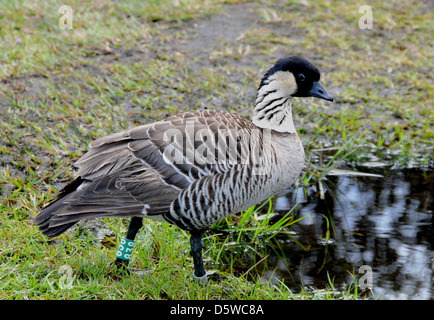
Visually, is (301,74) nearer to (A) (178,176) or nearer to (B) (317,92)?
(B) (317,92)

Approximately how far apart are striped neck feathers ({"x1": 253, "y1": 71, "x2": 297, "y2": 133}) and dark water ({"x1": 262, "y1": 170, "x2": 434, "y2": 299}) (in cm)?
119

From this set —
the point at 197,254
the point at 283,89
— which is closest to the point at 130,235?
the point at 197,254

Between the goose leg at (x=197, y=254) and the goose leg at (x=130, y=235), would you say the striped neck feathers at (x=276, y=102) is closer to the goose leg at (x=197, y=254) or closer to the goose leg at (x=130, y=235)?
the goose leg at (x=197, y=254)

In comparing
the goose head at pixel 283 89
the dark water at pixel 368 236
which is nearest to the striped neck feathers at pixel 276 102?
the goose head at pixel 283 89

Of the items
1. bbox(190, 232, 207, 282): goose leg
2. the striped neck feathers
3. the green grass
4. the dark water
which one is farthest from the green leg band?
the striped neck feathers

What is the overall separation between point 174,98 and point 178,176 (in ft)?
10.5

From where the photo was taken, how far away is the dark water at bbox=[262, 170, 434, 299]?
4.51m

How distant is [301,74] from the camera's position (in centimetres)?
443

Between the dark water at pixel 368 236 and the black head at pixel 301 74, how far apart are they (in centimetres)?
140

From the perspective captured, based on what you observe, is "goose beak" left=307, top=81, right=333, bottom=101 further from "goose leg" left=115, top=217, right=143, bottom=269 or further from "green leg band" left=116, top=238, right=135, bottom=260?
"green leg band" left=116, top=238, right=135, bottom=260

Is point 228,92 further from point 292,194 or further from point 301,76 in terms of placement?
point 301,76

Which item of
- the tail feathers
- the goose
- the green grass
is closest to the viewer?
the tail feathers

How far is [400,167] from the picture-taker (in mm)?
6242
